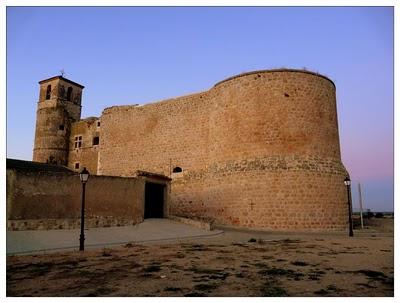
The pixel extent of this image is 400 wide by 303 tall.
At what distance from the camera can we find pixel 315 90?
60.1 feet

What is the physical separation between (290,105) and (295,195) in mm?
4760

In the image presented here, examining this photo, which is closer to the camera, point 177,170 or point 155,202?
point 155,202

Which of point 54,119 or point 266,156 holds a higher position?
point 54,119

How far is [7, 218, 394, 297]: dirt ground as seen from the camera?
4.50 meters

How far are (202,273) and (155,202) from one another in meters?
12.3

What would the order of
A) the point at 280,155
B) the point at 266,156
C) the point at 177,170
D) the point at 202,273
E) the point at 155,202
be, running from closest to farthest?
the point at 202,273 < the point at 280,155 < the point at 266,156 < the point at 155,202 < the point at 177,170

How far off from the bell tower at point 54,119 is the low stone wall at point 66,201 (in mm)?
17369

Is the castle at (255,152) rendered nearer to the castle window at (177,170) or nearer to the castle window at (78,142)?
the castle window at (177,170)

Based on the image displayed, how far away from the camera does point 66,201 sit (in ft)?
39.1

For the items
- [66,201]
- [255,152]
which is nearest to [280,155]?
[255,152]

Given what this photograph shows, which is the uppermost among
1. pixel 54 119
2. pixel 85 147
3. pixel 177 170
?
pixel 54 119

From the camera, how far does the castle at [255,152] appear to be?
1688 centimetres

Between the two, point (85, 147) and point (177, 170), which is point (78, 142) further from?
point (177, 170)

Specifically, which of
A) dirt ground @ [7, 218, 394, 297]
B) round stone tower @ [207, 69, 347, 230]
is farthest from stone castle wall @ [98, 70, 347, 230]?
dirt ground @ [7, 218, 394, 297]
